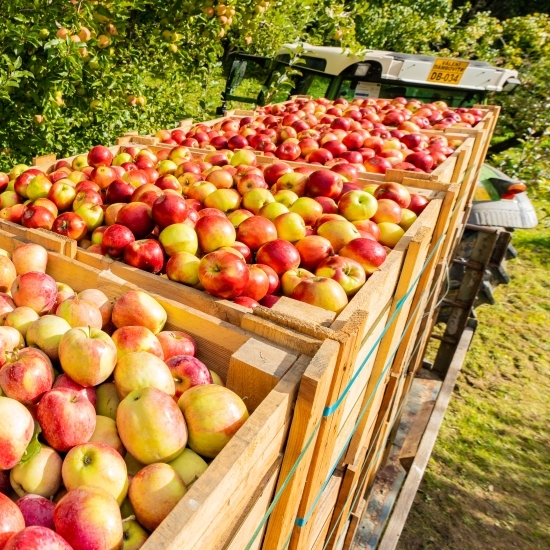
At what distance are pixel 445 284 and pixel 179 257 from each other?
11.7 feet

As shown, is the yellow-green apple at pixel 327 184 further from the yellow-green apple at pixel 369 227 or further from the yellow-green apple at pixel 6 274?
the yellow-green apple at pixel 6 274

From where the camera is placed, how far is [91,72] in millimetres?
4121

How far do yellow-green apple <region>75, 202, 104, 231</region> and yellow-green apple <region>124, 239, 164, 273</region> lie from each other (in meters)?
0.46

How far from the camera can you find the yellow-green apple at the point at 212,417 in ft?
3.95

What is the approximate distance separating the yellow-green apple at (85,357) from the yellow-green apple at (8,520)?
1.24 ft

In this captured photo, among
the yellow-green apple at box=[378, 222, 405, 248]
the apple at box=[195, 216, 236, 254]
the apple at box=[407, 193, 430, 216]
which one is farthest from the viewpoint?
the apple at box=[407, 193, 430, 216]

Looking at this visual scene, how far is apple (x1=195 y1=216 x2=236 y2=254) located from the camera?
203cm

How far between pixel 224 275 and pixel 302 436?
0.64m

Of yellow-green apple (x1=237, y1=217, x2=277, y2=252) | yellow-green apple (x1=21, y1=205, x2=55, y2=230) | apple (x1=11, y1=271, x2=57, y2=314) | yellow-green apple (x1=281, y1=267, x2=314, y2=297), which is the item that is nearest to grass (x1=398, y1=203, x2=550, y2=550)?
yellow-green apple (x1=281, y1=267, x2=314, y2=297)

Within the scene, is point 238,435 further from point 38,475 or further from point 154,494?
point 38,475

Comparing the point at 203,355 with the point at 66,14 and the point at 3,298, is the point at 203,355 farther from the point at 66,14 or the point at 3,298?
the point at 66,14

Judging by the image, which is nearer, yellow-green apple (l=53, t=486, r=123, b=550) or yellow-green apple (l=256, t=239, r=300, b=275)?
yellow-green apple (l=53, t=486, r=123, b=550)

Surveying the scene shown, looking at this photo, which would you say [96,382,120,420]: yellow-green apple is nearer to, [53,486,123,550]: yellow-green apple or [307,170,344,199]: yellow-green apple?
[53,486,123,550]: yellow-green apple

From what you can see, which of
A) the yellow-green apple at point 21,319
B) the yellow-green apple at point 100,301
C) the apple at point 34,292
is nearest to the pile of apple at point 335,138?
the yellow-green apple at point 100,301
